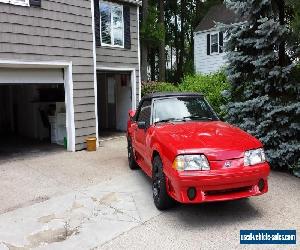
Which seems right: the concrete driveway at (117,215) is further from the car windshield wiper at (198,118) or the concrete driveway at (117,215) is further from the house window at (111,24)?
the house window at (111,24)

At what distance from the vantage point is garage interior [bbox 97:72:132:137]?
1419 cm

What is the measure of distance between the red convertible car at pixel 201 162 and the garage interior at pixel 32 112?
4514 mm

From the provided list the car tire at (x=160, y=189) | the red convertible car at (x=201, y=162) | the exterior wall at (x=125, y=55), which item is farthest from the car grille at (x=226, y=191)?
the exterior wall at (x=125, y=55)

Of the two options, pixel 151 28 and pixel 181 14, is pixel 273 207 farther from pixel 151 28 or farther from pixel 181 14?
pixel 181 14

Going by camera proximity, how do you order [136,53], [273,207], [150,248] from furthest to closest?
[136,53], [273,207], [150,248]

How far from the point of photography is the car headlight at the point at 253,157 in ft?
16.7

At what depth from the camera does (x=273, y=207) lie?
18.7 ft

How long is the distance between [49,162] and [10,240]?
178 inches

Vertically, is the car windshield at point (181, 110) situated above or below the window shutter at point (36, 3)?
below

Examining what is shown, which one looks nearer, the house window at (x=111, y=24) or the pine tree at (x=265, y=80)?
the pine tree at (x=265, y=80)

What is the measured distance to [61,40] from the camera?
989cm

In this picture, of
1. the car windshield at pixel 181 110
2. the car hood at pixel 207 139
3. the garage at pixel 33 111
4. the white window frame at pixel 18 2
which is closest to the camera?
the car hood at pixel 207 139

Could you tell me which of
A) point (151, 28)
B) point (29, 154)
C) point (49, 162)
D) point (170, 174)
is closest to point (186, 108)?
point (170, 174)

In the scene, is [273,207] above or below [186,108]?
below
